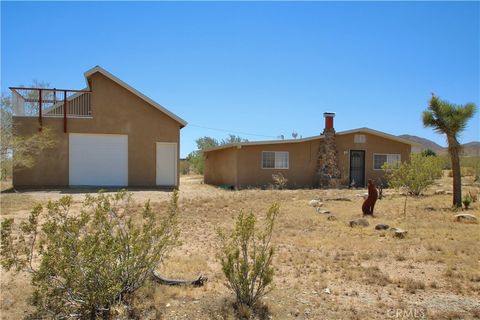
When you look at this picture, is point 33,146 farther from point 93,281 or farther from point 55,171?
point 93,281

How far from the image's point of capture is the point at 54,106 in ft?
61.0

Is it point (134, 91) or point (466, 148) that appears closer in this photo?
point (134, 91)

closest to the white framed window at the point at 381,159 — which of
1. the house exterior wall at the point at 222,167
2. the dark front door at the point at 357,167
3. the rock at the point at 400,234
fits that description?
the dark front door at the point at 357,167

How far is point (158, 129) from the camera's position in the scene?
1952 cm

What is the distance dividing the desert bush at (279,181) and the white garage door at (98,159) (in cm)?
755

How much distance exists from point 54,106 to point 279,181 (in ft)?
36.4

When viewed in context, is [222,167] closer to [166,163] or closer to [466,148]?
[166,163]

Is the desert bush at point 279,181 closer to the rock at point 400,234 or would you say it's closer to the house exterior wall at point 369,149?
the house exterior wall at point 369,149

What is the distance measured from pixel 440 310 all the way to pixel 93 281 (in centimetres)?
382

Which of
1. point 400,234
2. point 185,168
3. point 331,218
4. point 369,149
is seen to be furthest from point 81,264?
point 185,168

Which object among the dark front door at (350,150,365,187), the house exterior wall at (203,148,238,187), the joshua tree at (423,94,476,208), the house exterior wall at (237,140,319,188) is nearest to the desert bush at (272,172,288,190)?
the house exterior wall at (237,140,319,188)

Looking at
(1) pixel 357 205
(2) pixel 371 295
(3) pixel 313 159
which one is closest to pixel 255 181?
(3) pixel 313 159

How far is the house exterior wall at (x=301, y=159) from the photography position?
22.1m

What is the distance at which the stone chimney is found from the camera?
23016 mm
